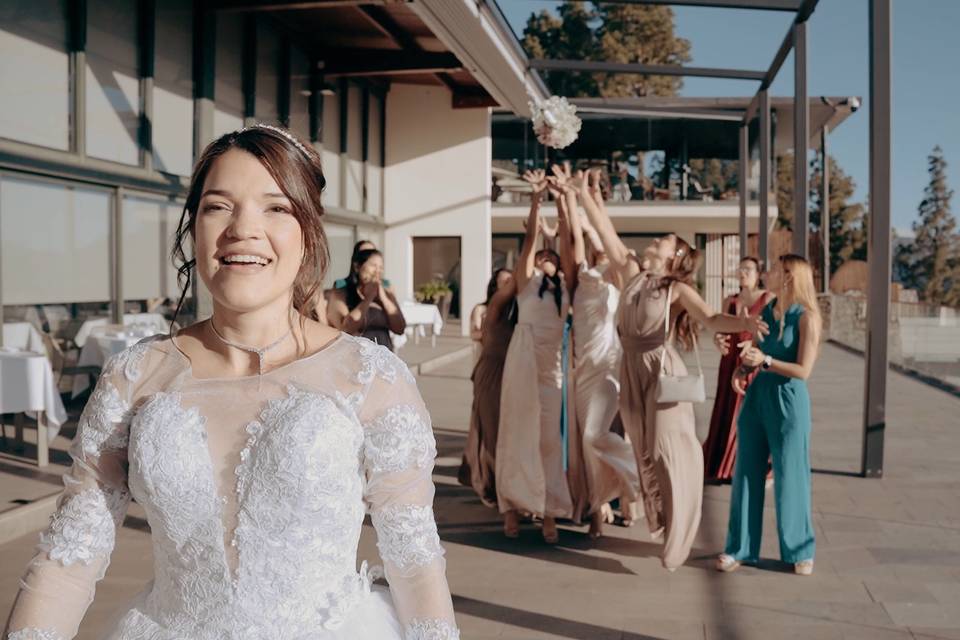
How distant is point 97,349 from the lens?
11.0 metres

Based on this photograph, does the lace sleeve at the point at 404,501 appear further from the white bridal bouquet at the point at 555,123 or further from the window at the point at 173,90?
the window at the point at 173,90

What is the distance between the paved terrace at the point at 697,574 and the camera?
16.8 feet

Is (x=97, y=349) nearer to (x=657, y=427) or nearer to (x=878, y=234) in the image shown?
(x=657, y=427)

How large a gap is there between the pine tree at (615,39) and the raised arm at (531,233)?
42.7 m

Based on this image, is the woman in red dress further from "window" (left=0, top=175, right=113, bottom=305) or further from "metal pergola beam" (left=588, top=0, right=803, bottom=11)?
"window" (left=0, top=175, right=113, bottom=305)

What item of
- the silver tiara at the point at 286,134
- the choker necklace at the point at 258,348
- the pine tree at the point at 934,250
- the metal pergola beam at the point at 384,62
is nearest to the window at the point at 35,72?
the metal pergola beam at the point at 384,62

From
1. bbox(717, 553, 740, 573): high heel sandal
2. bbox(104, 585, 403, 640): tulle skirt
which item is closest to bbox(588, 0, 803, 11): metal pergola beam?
bbox(717, 553, 740, 573): high heel sandal

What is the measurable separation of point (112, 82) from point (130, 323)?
285 cm

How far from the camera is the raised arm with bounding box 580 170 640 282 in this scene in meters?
6.50

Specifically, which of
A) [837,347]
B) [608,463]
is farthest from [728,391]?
[837,347]

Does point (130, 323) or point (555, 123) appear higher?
Answer: point (555, 123)

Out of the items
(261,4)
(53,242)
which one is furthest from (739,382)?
(261,4)

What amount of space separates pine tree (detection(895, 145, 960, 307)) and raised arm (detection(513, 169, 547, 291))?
89523mm

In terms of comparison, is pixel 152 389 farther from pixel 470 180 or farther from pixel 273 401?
pixel 470 180
